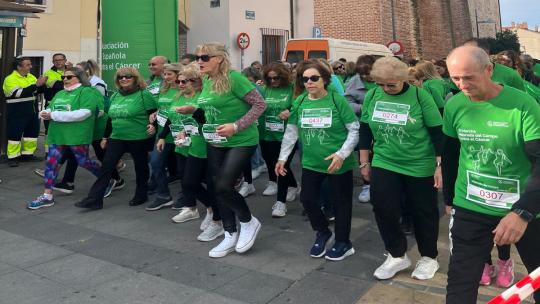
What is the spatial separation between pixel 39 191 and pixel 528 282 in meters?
6.94

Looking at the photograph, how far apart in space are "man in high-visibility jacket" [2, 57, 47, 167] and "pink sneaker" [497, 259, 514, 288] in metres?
7.84

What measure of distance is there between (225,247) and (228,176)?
2.23ft

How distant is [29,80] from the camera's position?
9.16 m

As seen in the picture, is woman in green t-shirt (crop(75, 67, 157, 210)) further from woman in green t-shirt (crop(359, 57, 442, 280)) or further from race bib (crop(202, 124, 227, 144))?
woman in green t-shirt (crop(359, 57, 442, 280))

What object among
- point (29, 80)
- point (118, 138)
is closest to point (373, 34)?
point (29, 80)

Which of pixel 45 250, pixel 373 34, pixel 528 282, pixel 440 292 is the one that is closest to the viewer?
pixel 528 282

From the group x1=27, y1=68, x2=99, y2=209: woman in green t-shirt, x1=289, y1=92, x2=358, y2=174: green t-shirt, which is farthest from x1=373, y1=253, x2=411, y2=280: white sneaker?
x1=27, y1=68, x2=99, y2=209: woman in green t-shirt

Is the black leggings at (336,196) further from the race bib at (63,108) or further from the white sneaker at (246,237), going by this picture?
the race bib at (63,108)

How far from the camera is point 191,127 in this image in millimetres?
5398

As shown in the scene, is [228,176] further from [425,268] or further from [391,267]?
[425,268]

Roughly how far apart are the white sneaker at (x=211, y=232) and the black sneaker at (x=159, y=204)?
1386 mm

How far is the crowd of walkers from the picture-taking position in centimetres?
277

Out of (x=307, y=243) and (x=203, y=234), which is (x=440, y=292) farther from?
(x=203, y=234)

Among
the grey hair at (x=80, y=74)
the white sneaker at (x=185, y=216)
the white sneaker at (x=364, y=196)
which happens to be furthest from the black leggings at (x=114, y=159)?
the white sneaker at (x=364, y=196)
